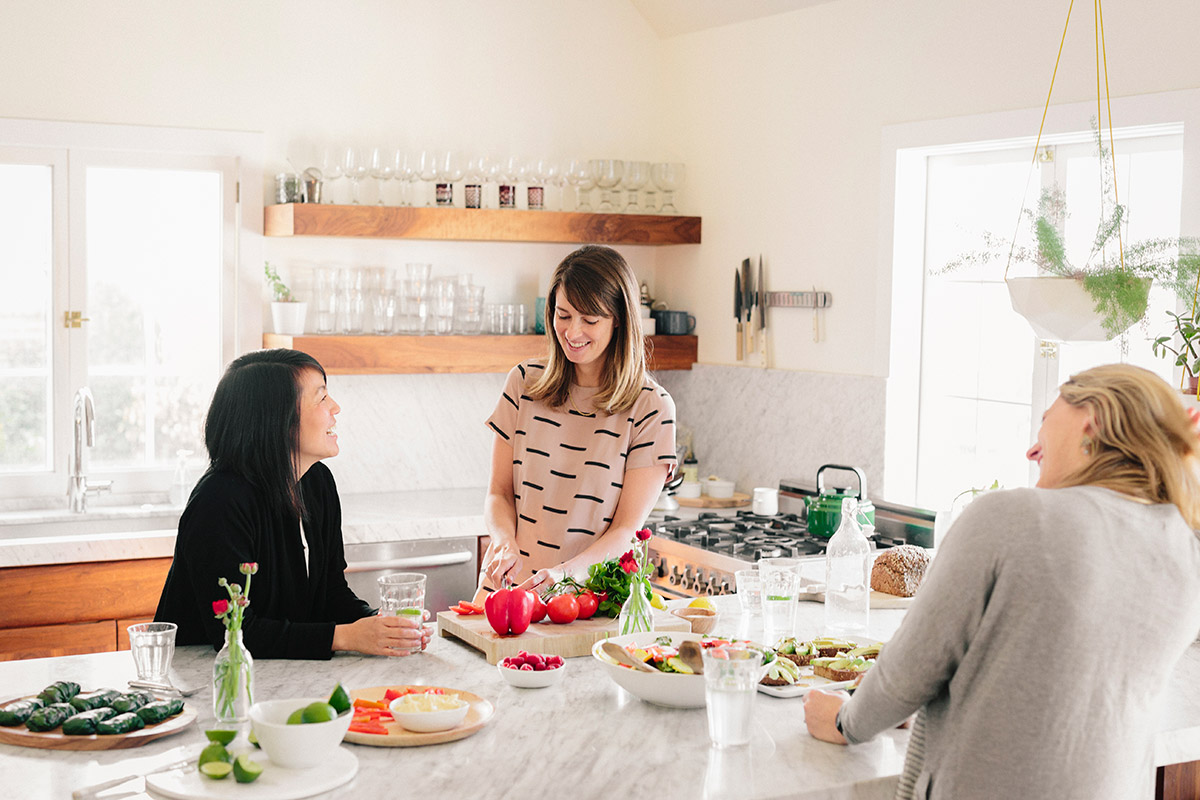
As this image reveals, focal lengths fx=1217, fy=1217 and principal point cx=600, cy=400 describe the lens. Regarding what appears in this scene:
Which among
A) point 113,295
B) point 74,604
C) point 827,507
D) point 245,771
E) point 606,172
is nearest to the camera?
point 245,771

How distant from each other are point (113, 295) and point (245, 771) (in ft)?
10.3

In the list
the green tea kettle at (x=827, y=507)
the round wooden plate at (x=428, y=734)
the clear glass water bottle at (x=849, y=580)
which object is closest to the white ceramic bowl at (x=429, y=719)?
the round wooden plate at (x=428, y=734)

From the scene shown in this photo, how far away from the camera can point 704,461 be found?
200 inches

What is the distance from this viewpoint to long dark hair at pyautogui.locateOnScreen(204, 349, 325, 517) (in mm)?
2357

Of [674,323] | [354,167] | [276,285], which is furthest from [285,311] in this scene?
[674,323]

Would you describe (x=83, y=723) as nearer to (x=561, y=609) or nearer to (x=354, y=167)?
(x=561, y=609)

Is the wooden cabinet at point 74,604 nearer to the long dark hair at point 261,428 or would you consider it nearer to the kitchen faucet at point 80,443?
the kitchen faucet at point 80,443

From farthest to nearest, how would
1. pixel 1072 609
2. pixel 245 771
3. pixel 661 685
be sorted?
pixel 661 685 < pixel 245 771 < pixel 1072 609

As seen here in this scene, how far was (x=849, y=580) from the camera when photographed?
2578mm

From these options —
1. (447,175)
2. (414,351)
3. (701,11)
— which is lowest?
(414,351)

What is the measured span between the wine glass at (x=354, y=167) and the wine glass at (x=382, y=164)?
29 mm

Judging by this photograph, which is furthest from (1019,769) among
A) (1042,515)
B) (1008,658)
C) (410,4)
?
(410,4)

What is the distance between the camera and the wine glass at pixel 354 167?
4.52 metres

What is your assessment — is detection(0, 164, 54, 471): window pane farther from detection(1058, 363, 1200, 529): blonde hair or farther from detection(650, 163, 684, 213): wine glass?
detection(1058, 363, 1200, 529): blonde hair
